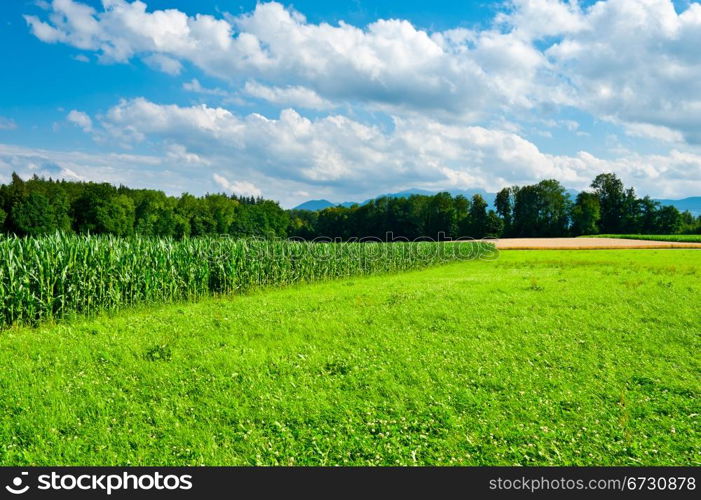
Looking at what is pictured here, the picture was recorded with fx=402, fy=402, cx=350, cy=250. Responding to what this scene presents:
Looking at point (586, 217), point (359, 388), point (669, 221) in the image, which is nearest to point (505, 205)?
point (586, 217)

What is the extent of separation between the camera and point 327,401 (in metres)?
8.34

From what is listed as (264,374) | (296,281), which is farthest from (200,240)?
(264,374)

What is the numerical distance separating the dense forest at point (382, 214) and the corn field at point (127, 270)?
185 feet

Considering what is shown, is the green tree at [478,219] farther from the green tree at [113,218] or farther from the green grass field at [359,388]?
the green grass field at [359,388]

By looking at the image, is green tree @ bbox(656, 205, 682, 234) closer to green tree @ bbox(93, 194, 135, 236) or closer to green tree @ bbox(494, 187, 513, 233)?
green tree @ bbox(494, 187, 513, 233)

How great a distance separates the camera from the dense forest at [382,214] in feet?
305
